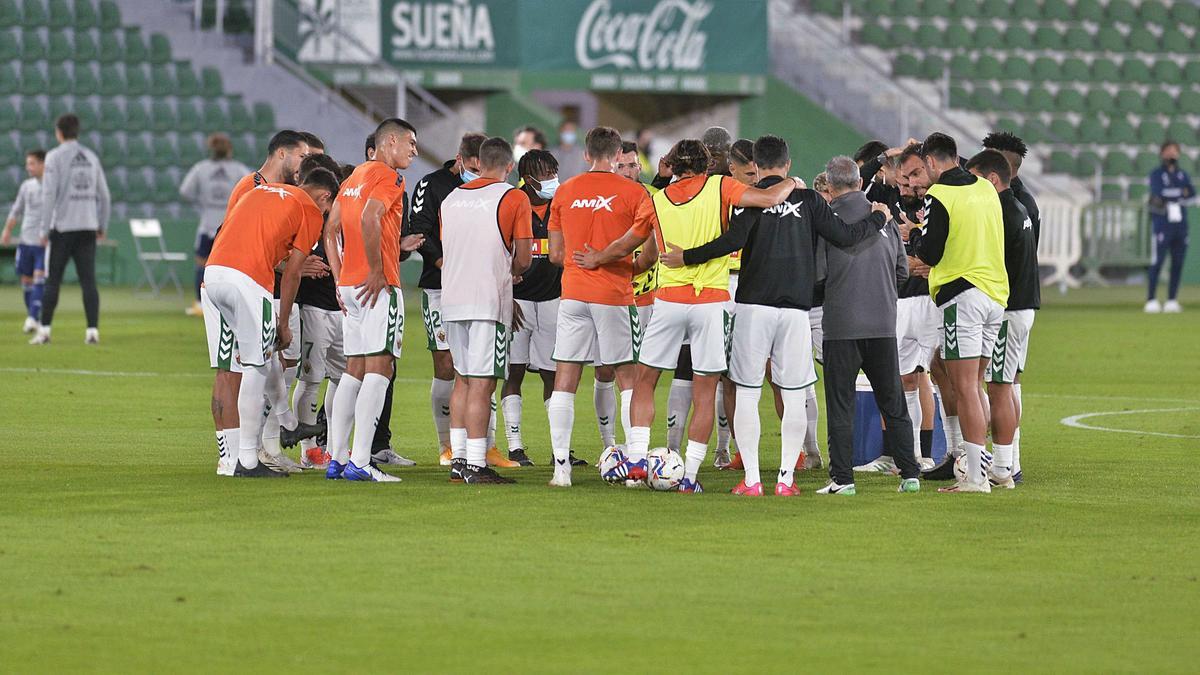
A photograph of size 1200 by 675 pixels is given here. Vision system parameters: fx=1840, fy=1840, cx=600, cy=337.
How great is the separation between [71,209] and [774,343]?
40.5ft

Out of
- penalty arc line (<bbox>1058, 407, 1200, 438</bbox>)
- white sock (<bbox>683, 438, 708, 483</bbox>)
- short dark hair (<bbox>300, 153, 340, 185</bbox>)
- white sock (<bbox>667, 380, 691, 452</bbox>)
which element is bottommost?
penalty arc line (<bbox>1058, 407, 1200, 438</bbox>)

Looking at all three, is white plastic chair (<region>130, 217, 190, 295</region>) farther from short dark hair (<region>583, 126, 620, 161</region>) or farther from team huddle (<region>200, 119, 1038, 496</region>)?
short dark hair (<region>583, 126, 620, 161</region>)

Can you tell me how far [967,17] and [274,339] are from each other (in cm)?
3243

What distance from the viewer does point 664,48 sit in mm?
35812

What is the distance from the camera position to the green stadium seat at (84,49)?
32.7 meters

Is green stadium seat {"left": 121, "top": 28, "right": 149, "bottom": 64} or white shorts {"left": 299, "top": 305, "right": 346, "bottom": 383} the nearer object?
white shorts {"left": 299, "top": 305, "right": 346, "bottom": 383}

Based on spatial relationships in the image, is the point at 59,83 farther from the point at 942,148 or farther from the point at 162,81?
the point at 942,148

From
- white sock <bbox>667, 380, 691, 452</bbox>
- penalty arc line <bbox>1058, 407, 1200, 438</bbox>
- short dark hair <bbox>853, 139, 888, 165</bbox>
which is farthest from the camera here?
penalty arc line <bbox>1058, 407, 1200, 438</bbox>

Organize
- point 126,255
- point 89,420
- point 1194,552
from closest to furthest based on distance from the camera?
point 1194,552 → point 89,420 → point 126,255

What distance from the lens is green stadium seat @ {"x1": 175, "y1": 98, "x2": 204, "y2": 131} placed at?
32.7 meters

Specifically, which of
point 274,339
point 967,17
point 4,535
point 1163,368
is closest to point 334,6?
point 967,17

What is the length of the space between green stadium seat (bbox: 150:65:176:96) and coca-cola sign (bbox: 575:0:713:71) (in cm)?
764

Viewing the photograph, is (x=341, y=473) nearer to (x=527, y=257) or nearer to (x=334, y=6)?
(x=527, y=257)

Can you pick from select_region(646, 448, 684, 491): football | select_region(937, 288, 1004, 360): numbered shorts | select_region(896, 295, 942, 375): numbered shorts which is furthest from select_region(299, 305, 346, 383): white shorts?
select_region(937, 288, 1004, 360): numbered shorts
